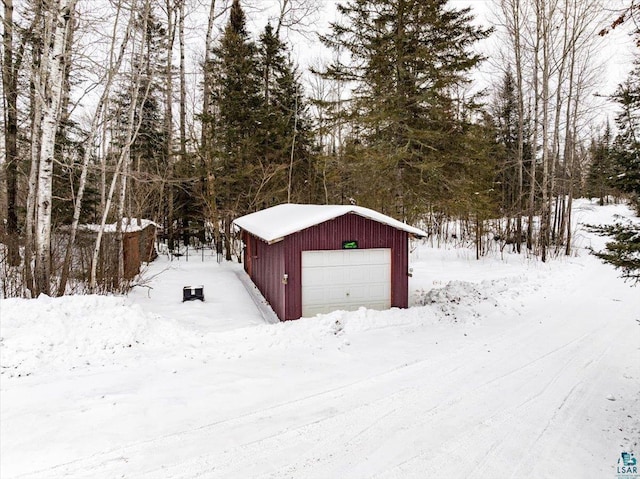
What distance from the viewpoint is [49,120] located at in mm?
6867

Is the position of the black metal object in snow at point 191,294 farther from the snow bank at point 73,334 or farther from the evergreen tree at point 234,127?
the evergreen tree at point 234,127

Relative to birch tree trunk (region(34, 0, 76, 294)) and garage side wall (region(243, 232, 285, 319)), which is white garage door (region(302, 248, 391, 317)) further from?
birch tree trunk (region(34, 0, 76, 294))

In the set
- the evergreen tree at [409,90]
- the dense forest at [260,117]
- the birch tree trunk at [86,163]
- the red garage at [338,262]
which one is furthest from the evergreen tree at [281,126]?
the red garage at [338,262]

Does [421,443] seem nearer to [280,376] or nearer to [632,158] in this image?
[280,376]

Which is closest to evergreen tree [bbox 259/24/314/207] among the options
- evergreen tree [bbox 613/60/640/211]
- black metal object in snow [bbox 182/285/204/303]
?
black metal object in snow [bbox 182/285/204/303]

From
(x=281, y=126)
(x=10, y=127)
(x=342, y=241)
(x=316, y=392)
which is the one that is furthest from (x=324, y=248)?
(x=281, y=126)

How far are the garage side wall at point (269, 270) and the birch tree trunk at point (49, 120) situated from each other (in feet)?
15.2

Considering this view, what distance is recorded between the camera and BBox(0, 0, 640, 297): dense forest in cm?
798

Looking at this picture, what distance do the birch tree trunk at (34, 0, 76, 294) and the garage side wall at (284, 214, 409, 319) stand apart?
465cm

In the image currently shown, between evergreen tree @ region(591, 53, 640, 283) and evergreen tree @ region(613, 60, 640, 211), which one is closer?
evergreen tree @ region(591, 53, 640, 283)

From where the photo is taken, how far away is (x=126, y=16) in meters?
9.55

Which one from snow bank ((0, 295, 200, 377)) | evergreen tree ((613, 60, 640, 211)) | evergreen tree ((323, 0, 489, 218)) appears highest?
evergreen tree ((323, 0, 489, 218))

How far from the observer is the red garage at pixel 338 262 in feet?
28.6

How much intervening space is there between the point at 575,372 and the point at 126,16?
40.2 ft
